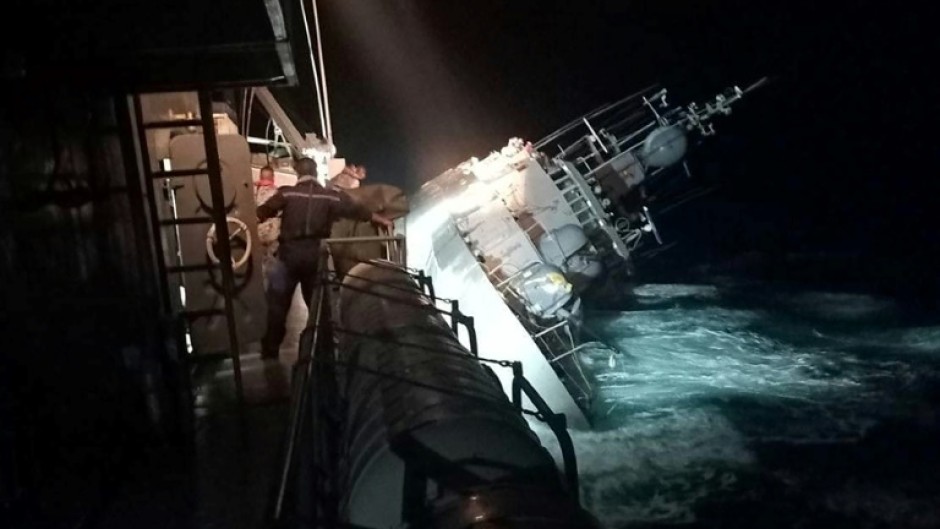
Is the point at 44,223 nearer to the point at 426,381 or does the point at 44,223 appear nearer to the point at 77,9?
the point at 77,9

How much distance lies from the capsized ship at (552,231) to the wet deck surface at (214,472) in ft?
14.7

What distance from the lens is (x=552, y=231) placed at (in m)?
12.9

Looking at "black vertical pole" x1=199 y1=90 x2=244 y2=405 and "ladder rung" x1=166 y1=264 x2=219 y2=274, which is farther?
"ladder rung" x1=166 y1=264 x2=219 y2=274

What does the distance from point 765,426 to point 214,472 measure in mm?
9251

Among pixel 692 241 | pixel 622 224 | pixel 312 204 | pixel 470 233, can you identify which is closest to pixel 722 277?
pixel 692 241

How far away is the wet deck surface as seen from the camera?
430 cm

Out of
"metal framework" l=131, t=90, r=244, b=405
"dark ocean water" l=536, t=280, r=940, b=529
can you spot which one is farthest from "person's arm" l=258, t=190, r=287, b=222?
"dark ocean water" l=536, t=280, r=940, b=529

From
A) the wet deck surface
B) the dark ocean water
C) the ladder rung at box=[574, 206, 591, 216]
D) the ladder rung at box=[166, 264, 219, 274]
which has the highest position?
the ladder rung at box=[166, 264, 219, 274]

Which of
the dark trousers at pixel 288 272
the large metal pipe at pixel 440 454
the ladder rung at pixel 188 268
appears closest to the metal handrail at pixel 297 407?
the large metal pipe at pixel 440 454

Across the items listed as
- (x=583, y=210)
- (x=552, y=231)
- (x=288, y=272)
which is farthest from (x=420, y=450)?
(x=583, y=210)

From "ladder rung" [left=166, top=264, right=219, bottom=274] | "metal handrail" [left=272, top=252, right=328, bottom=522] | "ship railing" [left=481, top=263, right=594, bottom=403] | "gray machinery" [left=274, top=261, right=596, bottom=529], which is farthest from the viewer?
"ship railing" [left=481, top=263, right=594, bottom=403]

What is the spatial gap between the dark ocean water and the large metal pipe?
242 centimetres

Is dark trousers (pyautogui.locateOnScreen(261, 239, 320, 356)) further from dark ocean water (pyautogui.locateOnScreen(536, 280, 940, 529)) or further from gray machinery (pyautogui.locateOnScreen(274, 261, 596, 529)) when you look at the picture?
dark ocean water (pyautogui.locateOnScreen(536, 280, 940, 529))

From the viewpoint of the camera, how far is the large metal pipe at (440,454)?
3541 mm
